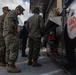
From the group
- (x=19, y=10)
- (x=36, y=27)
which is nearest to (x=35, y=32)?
(x=36, y=27)

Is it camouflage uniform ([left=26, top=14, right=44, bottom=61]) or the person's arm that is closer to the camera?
the person's arm

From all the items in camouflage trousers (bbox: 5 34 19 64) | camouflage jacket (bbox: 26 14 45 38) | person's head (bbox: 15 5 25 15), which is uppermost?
person's head (bbox: 15 5 25 15)

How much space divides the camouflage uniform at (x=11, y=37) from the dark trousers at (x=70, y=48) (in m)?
1.70

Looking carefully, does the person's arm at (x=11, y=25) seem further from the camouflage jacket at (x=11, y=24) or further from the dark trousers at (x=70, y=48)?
the dark trousers at (x=70, y=48)

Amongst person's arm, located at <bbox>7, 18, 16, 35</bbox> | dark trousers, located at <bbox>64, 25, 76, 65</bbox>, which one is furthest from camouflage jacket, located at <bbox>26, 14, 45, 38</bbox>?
dark trousers, located at <bbox>64, 25, 76, 65</bbox>

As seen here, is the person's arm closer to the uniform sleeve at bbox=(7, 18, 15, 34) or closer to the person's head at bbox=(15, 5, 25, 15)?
the uniform sleeve at bbox=(7, 18, 15, 34)

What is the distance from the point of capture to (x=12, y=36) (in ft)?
24.0

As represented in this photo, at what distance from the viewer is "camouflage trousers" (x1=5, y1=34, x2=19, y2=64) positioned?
7.18 m

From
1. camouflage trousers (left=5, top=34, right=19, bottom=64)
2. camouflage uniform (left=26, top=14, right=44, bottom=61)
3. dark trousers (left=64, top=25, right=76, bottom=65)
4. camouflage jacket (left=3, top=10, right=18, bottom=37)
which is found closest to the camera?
dark trousers (left=64, top=25, right=76, bottom=65)

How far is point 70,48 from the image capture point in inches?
220

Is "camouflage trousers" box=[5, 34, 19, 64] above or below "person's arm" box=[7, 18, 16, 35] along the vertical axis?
below

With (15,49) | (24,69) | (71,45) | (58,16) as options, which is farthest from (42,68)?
(71,45)

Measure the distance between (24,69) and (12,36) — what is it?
104 centimetres

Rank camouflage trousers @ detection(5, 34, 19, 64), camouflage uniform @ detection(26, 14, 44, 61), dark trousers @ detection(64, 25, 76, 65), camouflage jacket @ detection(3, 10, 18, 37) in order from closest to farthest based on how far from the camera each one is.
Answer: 1. dark trousers @ detection(64, 25, 76, 65)
2. camouflage trousers @ detection(5, 34, 19, 64)
3. camouflage jacket @ detection(3, 10, 18, 37)
4. camouflage uniform @ detection(26, 14, 44, 61)
